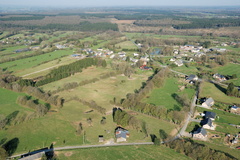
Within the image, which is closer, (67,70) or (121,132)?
(121,132)

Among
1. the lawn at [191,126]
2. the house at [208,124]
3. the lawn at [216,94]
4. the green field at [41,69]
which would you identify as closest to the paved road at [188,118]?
the lawn at [191,126]

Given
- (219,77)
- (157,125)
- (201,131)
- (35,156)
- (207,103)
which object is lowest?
(157,125)

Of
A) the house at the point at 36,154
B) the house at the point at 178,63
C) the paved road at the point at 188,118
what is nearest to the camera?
the house at the point at 36,154

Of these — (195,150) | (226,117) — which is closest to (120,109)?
(195,150)

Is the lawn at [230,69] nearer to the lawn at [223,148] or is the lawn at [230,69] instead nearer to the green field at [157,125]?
the green field at [157,125]

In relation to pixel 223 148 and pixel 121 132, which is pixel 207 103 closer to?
pixel 223 148

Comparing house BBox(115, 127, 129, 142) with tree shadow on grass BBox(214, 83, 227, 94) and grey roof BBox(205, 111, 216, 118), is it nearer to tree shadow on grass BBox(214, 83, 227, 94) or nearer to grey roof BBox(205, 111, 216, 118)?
grey roof BBox(205, 111, 216, 118)

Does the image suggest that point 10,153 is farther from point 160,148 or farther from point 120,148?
point 160,148
